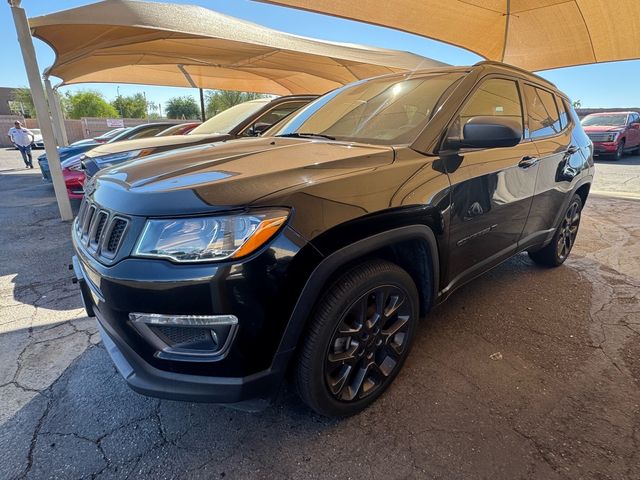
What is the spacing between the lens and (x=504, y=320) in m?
2.82

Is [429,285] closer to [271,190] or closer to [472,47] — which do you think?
[271,190]

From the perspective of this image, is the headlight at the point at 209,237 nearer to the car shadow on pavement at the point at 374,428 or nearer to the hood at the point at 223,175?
the hood at the point at 223,175

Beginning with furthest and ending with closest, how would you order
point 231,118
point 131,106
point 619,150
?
point 131,106
point 619,150
point 231,118

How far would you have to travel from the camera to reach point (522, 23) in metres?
9.52

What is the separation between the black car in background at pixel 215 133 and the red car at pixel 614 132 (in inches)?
495

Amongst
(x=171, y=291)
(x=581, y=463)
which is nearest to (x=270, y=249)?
(x=171, y=291)

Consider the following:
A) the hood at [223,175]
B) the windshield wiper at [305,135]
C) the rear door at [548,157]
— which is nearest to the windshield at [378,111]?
the windshield wiper at [305,135]

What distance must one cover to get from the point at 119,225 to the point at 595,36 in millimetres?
12121

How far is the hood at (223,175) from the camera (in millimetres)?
1394

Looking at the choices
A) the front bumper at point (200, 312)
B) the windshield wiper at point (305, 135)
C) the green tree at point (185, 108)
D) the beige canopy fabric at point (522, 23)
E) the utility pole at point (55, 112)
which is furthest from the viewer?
the green tree at point (185, 108)

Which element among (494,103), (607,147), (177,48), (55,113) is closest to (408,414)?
(494,103)

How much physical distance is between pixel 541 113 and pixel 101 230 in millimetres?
3390

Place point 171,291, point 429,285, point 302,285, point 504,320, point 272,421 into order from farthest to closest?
point 504,320 < point 429,285 < point 272,421 < point 302,285 < point 171,291

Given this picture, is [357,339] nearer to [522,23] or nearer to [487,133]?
[487,133]
